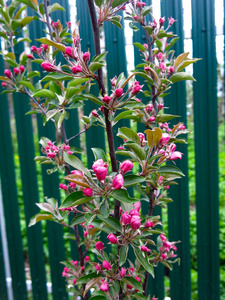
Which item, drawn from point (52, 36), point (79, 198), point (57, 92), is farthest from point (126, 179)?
point (52, 36)

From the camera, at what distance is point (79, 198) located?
3.05ft

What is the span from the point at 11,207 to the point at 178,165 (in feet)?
4.68

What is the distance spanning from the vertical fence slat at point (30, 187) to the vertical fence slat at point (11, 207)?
0.10 m

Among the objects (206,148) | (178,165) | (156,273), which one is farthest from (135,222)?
(156,273)

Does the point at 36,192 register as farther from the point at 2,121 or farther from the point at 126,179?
the point at 126,179

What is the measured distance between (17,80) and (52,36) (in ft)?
0.99

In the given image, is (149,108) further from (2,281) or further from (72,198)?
(2,281)

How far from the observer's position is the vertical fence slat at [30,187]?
91.4 inches

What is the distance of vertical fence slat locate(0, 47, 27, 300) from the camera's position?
239cm

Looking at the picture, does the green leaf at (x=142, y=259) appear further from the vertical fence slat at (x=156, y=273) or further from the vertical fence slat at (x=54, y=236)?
the vertical fence slat at (x=54, y=236)

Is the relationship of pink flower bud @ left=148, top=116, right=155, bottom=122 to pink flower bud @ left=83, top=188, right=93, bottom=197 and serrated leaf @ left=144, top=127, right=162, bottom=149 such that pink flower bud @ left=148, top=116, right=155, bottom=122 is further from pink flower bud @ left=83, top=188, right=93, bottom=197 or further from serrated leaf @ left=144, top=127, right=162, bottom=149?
pink flower bud @ left=83, top=188, right=93, bottom=197

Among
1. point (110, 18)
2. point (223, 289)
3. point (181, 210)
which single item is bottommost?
point (223, 289)

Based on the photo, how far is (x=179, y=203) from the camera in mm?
2174

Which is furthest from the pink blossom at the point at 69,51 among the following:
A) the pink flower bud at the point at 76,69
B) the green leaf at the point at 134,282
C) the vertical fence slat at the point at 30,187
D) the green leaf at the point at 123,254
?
the vertical fence slat at the point at 30,187
